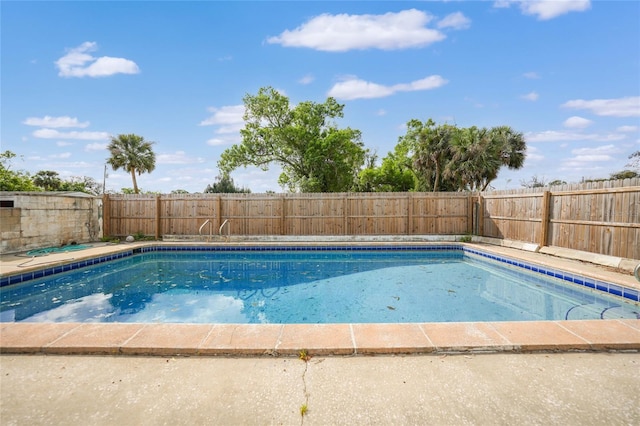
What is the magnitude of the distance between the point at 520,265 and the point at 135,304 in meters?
7.82

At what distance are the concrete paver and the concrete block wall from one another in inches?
265

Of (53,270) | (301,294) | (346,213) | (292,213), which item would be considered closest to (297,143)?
(292,213)

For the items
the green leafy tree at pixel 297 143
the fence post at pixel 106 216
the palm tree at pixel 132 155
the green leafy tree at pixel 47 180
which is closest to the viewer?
the fence post at pixel 106 216

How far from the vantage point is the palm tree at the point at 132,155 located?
18.1 m

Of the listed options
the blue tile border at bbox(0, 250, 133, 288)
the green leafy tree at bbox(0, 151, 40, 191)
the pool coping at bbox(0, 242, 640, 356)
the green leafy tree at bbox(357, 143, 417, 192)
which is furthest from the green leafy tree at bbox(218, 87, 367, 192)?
the pool coping at bbox(0, 242, 640, 356)

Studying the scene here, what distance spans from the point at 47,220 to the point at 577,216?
1316cm

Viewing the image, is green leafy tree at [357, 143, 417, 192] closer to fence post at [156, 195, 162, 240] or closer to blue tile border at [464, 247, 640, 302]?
fence post at [156, 195, 162, 240]

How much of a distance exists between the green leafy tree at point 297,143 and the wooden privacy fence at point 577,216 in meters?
10.8

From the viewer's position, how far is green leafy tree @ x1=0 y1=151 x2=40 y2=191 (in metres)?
14.0

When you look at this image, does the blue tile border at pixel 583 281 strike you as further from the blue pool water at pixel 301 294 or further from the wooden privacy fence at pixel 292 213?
the wooden privacy fence at pixel 292 213

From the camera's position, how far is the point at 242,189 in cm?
2231

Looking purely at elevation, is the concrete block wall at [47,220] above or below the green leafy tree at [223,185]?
below

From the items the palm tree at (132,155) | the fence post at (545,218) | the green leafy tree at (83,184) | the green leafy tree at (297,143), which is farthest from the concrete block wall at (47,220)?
the green leafy tree at (83,184)

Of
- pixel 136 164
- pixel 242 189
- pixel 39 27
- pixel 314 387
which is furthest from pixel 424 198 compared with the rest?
pixel 136 164
